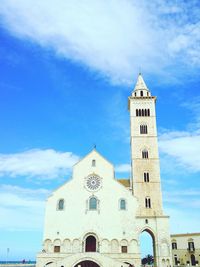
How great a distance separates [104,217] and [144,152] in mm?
12711

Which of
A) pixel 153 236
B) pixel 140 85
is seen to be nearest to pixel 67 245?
pixel 153 236

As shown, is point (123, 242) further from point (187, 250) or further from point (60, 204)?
point (187, 250)

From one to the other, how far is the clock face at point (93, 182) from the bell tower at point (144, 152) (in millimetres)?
5773

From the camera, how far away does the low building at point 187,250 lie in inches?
2205

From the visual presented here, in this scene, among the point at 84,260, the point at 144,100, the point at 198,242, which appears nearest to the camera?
the point at 84,260

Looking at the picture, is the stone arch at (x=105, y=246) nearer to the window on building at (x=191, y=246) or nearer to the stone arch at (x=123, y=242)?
the stone arch at (x=123, y=242)

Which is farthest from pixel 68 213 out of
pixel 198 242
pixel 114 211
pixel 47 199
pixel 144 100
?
pixel 198 242

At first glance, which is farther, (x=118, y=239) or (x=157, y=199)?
(x=157, y=199)

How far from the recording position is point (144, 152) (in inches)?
1917

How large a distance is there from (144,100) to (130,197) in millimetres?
17856

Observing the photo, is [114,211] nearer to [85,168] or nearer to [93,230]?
[93,230]

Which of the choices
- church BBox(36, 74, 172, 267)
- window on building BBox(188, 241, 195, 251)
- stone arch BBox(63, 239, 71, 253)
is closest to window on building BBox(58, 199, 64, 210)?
church BBox(36, 74, 172, 267)

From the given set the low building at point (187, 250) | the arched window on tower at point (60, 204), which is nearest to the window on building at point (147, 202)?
the arched window on tower at point (60, 204)

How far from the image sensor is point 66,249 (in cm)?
4094
